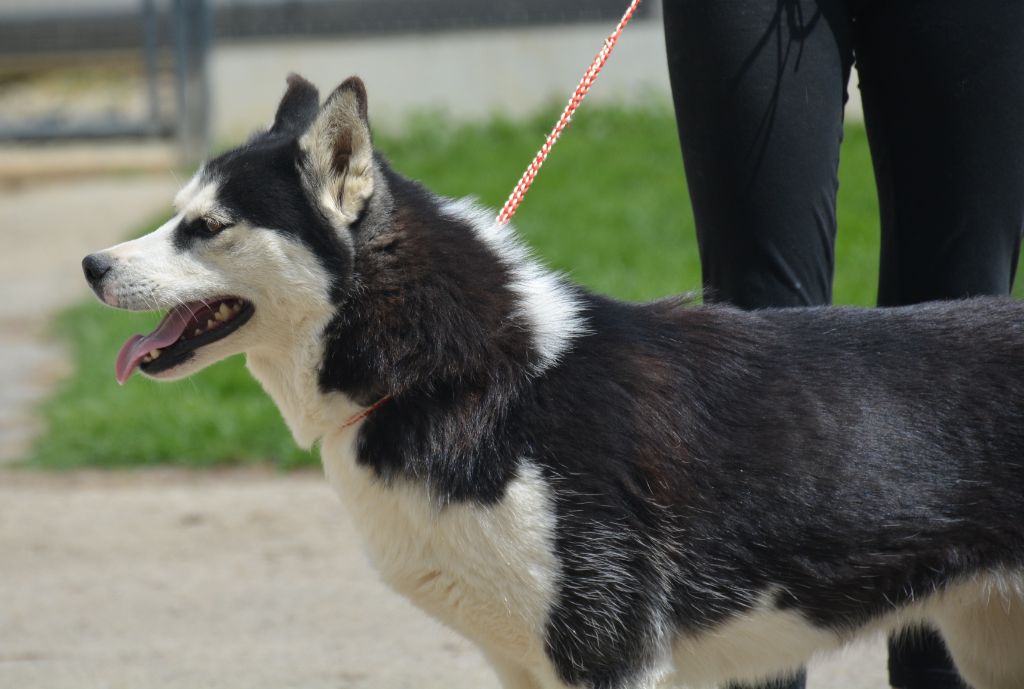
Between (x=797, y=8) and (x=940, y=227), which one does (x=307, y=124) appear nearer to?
(x=797, y=8)

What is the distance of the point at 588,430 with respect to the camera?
256cm

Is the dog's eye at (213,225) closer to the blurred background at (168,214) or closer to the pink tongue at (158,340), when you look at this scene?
the pink tongue at (158,340)

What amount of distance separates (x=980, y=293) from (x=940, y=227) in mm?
182

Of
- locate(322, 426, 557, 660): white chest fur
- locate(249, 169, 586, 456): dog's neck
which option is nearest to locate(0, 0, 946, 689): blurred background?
locate(322, 426, 557, 660): white chest fur

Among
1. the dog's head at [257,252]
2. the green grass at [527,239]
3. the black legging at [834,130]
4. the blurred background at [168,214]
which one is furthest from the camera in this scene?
the green grass at [527,239]

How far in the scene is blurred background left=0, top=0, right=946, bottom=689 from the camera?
3.92 metres

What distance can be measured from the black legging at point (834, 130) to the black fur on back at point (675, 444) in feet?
1.28

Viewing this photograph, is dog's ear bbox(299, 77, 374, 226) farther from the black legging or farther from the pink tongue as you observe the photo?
the black legging

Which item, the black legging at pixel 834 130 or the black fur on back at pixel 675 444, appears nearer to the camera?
the black fur on back at pixel 675 444

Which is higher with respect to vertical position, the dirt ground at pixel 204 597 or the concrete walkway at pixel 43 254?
the dirt ground at pixel 204 597

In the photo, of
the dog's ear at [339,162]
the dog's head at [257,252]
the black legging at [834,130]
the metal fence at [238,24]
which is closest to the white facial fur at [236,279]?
the dog's head at [257,252]

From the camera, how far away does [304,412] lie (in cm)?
269

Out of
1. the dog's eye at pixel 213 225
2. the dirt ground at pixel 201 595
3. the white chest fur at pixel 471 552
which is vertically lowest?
the dirt ground at pixel 201 595

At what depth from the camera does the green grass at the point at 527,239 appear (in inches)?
220
